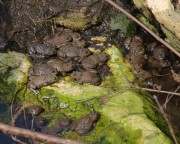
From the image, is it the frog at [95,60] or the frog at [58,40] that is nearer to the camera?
the frog at [95,60]

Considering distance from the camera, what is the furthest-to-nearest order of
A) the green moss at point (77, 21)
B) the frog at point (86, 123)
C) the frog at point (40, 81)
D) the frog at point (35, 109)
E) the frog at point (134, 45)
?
1. the green moss at point (77, 21)
2. the frog at point (134, 45)
3. the frog at point (40, 81)
4. the frog at point (35, 109)
5. the frog at point (86, 123)

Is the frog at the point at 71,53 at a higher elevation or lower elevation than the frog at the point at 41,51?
higher

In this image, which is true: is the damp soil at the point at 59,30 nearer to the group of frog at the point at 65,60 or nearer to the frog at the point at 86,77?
the group of frog at the point at 65,60

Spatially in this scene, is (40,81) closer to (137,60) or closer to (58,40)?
(58,40)

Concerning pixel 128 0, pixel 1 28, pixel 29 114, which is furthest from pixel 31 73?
pixel 128 0

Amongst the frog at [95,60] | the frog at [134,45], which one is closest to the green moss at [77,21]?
the frog at [134,45]

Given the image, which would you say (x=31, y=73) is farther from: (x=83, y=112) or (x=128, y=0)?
(x=128, y=0)
